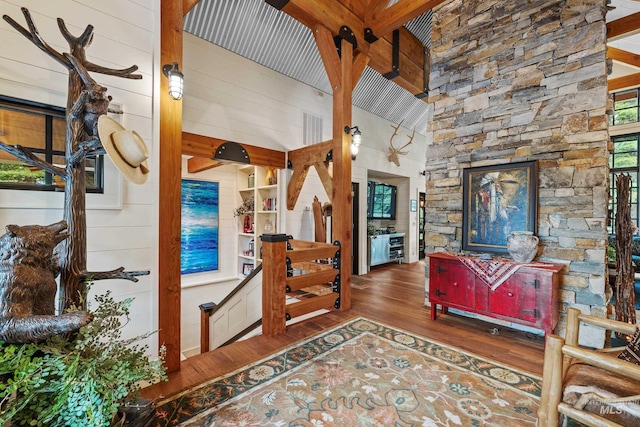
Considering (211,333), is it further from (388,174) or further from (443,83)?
(388,174)

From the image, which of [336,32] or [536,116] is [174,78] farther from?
[536,116]

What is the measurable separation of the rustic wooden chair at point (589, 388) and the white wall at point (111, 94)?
238 centimetres

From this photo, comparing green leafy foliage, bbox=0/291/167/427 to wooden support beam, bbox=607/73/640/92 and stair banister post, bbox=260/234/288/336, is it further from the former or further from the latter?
wooden support beam, bbox=607/73/640/92

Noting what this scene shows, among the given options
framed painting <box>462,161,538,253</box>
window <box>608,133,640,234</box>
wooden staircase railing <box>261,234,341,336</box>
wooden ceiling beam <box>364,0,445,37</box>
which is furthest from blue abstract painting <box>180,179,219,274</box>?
window <box>608,133,640,234</box>

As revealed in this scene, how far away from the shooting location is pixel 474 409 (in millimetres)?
1697

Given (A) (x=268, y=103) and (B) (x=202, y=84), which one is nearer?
(B) (x=202, y=84)

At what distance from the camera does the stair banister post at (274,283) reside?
2.76 metres

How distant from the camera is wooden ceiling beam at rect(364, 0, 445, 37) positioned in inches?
126

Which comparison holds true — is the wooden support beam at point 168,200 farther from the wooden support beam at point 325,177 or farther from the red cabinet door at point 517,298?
the red cabinet door at point 517,298

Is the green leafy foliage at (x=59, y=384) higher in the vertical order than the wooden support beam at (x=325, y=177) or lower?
lower

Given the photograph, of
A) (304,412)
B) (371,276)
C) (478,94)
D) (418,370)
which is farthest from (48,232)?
(371,276)

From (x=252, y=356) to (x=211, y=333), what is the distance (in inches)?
57.3

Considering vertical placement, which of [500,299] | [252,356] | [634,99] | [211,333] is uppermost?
[634,99]

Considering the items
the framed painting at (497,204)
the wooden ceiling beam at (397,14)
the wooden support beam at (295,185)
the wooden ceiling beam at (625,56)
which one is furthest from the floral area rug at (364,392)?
the wooden ceiling beam at (625,56)
